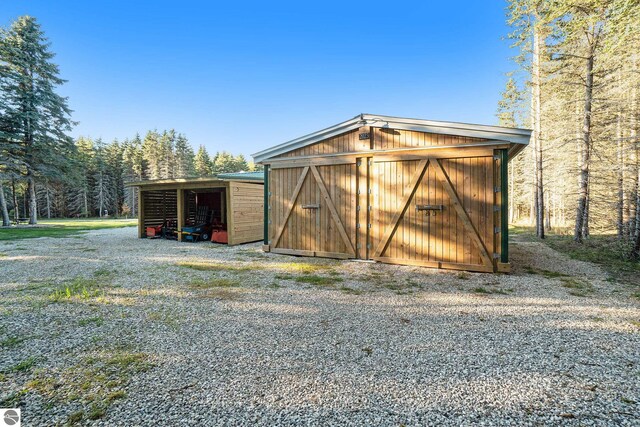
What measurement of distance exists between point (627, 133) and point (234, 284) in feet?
49.7

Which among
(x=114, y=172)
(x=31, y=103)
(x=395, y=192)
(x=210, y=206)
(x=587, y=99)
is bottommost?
(x=210, y=206)

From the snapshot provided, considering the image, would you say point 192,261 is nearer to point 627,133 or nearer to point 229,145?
point 627,133

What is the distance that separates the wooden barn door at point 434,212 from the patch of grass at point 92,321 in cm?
564

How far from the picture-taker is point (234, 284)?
549 centimetres

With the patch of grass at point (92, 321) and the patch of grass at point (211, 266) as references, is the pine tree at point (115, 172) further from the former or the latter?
the patch of grass at point (92, 321)

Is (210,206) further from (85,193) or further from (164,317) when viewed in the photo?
(85,193)

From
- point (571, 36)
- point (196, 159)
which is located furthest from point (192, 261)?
point (196, 159)

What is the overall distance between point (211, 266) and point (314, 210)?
3.08 metres

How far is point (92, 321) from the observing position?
12.1 feet

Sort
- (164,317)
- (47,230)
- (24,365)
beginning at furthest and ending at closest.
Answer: (47,230) < (164,317) < (24,365)

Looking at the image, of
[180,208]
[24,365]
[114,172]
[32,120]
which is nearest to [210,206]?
[180,208]

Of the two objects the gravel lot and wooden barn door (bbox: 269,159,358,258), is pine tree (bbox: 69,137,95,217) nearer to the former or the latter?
the gravel lot

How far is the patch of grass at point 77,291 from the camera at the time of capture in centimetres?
464

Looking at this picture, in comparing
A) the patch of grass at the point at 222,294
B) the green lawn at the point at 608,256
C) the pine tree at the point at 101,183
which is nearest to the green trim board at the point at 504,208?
the green lawn at the point at 608,256
